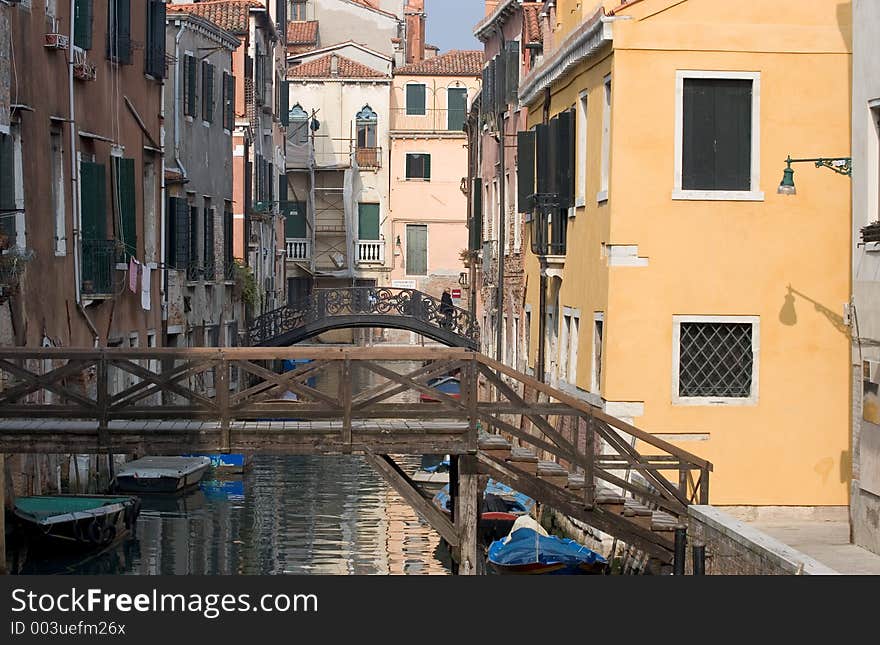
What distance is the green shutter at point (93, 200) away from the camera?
20.4 metres

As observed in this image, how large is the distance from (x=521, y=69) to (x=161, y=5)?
705 centimetres

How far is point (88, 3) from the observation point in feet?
66.8

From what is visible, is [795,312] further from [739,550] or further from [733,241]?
[739,550]

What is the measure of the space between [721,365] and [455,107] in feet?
126

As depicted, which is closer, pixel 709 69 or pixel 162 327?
pixel 709 69

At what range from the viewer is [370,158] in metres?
55.7

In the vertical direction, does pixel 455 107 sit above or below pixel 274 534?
above

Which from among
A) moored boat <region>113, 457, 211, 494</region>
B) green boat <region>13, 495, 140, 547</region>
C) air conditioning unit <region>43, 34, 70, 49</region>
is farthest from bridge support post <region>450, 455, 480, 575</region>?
moored boat <region>113, 457, 211, 494</region>

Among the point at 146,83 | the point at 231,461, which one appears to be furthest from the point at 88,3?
the point at 231,461

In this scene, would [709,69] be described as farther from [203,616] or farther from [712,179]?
[203,616]

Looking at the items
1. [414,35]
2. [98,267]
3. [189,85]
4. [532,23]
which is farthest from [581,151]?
[414,35]

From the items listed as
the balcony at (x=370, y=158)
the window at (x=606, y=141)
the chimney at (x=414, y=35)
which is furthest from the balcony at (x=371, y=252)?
the window at (x=606, y=141)

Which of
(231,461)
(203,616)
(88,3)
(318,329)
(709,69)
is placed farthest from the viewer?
(318,329)

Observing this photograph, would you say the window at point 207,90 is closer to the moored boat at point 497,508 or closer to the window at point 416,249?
the moored boat at point 497,508
